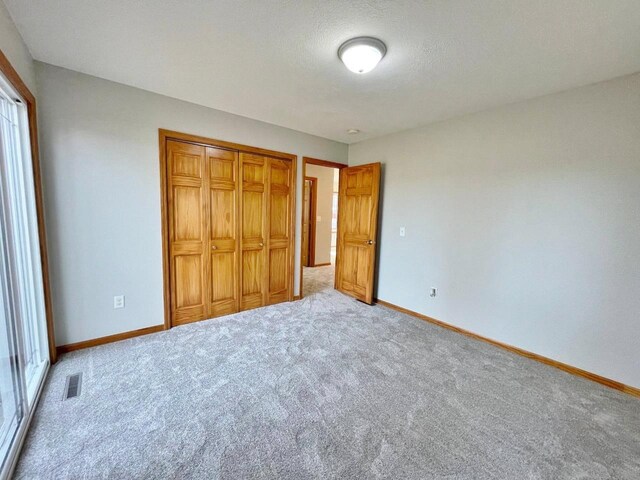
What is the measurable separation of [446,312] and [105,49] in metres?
4.01

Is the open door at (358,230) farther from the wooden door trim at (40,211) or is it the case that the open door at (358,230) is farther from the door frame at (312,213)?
the wooden door trim at (40,211)

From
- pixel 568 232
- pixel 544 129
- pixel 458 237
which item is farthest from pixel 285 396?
pixel 544 129

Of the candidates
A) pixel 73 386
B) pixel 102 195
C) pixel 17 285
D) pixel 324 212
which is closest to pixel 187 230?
pixel 102 195

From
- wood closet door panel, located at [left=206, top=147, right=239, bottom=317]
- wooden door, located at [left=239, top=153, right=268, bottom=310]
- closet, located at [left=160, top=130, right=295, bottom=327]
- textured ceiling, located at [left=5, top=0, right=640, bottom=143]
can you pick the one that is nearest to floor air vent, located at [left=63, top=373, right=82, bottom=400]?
closet, located at [left=160, top=130, right=295, bottom=327]

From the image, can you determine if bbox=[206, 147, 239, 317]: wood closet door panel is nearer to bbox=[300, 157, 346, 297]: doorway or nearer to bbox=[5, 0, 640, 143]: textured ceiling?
bbox=[5, 0, 640, 143]: textured ceiling

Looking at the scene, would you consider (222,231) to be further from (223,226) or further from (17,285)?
(17,285)

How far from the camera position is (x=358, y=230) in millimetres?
4008

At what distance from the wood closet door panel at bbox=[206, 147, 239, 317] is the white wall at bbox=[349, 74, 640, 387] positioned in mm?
2283

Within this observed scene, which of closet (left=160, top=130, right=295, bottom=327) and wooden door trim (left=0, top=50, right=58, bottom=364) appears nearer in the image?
wooden door trim (left=0, top=50, right=58, bottom=364)

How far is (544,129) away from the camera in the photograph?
2.40 m

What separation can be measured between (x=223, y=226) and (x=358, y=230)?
6.36ft

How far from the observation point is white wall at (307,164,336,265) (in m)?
6.29

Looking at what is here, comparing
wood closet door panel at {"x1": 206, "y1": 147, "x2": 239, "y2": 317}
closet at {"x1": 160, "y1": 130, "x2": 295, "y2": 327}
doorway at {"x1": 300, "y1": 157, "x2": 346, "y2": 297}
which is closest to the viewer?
closet at {"x1": 160, "y1": 130, "x2": 295, "y2": 327}

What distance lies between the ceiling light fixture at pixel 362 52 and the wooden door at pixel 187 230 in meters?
1.89
